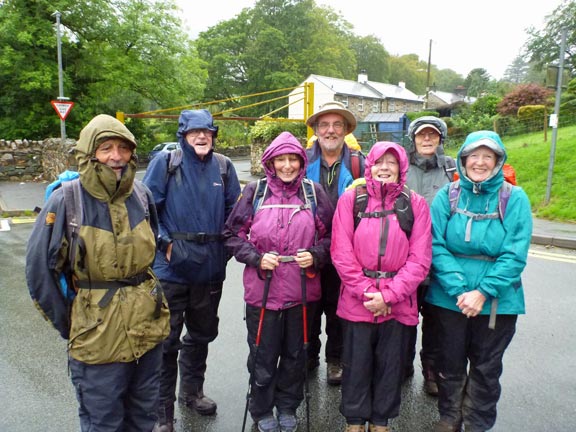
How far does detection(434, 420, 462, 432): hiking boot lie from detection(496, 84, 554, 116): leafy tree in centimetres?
2495

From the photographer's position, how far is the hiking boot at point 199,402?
127 inches

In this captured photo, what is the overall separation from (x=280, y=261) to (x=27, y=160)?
18205 mm

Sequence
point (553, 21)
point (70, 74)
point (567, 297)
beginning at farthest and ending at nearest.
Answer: point (553, 21), point (70, 74), point (567, 297)

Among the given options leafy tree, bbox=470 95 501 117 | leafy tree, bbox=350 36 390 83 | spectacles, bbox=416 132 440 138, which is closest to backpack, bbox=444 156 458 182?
spectacles, bbox=416 132 440 138

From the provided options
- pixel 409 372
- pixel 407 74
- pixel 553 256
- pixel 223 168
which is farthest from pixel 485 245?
pixel 407 74

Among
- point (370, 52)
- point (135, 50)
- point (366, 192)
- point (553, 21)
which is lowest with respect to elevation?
→ point (366, 192)

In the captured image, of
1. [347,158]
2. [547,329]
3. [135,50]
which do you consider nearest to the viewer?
A: [347,158]

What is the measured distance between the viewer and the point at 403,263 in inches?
109

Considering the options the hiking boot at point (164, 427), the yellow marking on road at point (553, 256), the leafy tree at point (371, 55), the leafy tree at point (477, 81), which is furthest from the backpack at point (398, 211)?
the leafy tree at point (371, 55)

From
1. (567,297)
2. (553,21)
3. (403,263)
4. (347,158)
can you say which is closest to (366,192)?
(403,263)

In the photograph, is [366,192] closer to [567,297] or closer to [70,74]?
[567,297]

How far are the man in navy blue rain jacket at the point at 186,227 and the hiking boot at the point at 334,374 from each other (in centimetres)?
127

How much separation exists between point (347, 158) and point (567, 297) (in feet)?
12.7

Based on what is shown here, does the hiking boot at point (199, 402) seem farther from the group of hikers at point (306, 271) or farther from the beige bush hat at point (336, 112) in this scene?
the beige bush hat at point (336, 112)
